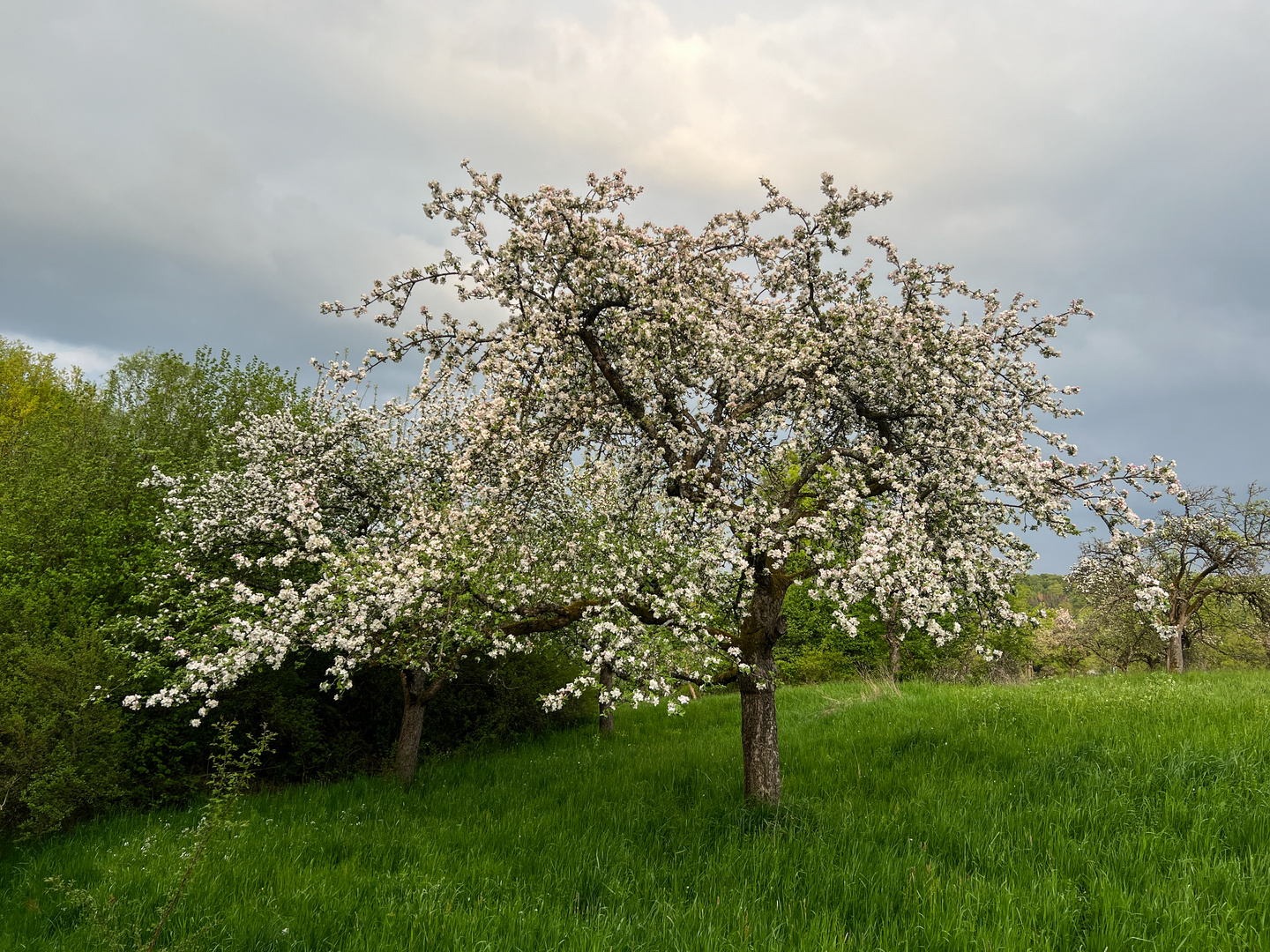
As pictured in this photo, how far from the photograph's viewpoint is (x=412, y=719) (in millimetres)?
14617

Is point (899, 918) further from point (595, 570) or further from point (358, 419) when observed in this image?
point (358, 419)

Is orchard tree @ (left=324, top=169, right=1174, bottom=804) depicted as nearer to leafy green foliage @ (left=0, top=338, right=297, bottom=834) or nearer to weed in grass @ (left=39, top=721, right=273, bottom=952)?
weed in grass @ (left=39, top=721, right=273, bottom=952)

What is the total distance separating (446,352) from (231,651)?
5397 mm

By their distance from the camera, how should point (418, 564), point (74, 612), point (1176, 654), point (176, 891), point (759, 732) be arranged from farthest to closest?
point (1176, 654) < point (74, 612) < point (759, 732) < point (418, 564) < point (176, 891)

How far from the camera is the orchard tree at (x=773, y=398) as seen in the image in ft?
29.4

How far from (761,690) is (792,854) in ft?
9.31

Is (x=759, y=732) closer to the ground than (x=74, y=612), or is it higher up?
closer to the ground

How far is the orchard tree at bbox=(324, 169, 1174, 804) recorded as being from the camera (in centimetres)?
896

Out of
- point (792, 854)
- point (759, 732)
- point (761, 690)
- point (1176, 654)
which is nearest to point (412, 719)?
point (759, 732)

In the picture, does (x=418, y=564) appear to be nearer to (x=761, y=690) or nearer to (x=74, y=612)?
(x=761, y=690)

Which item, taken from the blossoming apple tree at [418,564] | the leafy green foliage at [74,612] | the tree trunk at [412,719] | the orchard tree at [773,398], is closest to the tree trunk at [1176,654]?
the orchard tree at [773,398]

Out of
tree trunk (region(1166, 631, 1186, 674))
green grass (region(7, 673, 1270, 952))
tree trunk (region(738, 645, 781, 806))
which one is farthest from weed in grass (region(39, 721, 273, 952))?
tree trunk (region(1166, 631, 1186, 674))

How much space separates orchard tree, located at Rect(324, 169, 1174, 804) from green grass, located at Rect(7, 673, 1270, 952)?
2423mm

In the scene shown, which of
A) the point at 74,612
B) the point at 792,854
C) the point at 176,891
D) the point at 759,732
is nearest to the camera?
the point at 176,891
